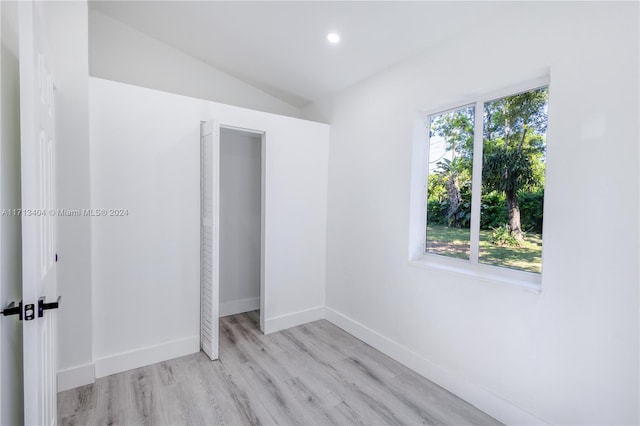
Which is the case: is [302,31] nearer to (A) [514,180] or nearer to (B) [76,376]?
(A) [514,180]

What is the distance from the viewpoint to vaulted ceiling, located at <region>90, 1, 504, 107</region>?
214 cm

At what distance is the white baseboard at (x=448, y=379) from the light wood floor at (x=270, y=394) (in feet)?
0.16

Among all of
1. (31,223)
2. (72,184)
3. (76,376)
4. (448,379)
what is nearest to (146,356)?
(76,376)

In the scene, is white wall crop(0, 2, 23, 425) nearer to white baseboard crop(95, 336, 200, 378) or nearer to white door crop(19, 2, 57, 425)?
white door crop(19, 2, 57, 425)

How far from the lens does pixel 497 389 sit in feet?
6.41

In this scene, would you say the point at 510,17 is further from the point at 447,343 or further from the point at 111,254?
the point at 111,254

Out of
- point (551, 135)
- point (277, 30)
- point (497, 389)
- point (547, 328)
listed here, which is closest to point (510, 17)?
point (551, 135)

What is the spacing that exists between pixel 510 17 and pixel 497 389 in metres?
2.36

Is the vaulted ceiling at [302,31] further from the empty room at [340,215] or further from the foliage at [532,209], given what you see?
the foliage at [532,209]

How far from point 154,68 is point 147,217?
1725 millimetres

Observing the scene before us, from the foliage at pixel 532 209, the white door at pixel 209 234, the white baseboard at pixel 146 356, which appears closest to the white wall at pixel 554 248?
the foliage at pixel 532 209

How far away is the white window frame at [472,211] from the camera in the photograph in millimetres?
1941

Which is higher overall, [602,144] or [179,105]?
[179,105]

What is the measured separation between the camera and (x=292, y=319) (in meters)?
3.28
